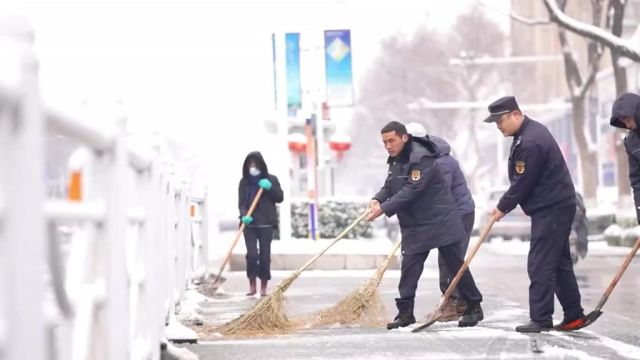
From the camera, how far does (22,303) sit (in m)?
2.45

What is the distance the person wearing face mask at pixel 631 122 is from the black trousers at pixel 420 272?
1525 millimetres

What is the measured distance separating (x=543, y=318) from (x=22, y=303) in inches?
256

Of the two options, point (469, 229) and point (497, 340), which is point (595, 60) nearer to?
point (469, 229)

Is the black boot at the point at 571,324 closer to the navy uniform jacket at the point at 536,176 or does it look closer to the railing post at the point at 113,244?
the navy uniform jacket at the point at 536,176

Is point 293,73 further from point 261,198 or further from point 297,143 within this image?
point 261,198

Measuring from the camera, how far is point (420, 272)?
31.6 feet

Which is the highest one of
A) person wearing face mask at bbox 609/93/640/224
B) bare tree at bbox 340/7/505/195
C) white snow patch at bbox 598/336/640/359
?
bare tree at bbox 340/7/505/195

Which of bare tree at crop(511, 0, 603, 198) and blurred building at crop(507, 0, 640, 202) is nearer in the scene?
bare tree at crop(511, 0, 603, 198)

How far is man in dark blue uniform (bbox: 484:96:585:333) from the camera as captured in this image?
8578mm

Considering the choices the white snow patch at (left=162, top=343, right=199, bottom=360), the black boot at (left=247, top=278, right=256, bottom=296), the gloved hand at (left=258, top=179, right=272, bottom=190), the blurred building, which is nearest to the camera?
the white snow patch at (left=162, top=343, right=199, bottom=360)

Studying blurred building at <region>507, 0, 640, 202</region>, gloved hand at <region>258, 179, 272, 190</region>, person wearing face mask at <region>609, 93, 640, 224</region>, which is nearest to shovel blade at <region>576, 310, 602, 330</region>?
person wearing face mask at <region>609, 93, 640, 224</region>

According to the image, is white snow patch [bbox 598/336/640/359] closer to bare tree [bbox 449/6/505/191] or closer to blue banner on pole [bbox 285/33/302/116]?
blue banner on pole [bbox 285/33/302/116]

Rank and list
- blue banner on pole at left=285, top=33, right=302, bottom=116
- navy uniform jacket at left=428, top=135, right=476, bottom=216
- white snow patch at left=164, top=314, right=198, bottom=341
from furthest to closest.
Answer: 1. blue banner on pole at left=285, top=33, right=302, bottom=116
2. navy uniform jacket at left=428, top=135, right=476, bottom=216
3. white snow patch at left=164, top=314, right=198, bottom=341

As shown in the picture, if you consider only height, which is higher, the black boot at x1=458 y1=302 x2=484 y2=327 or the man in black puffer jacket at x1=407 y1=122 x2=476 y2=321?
the man in black puffer jacket at x1=407 y1=122 x2=476 y2=321
